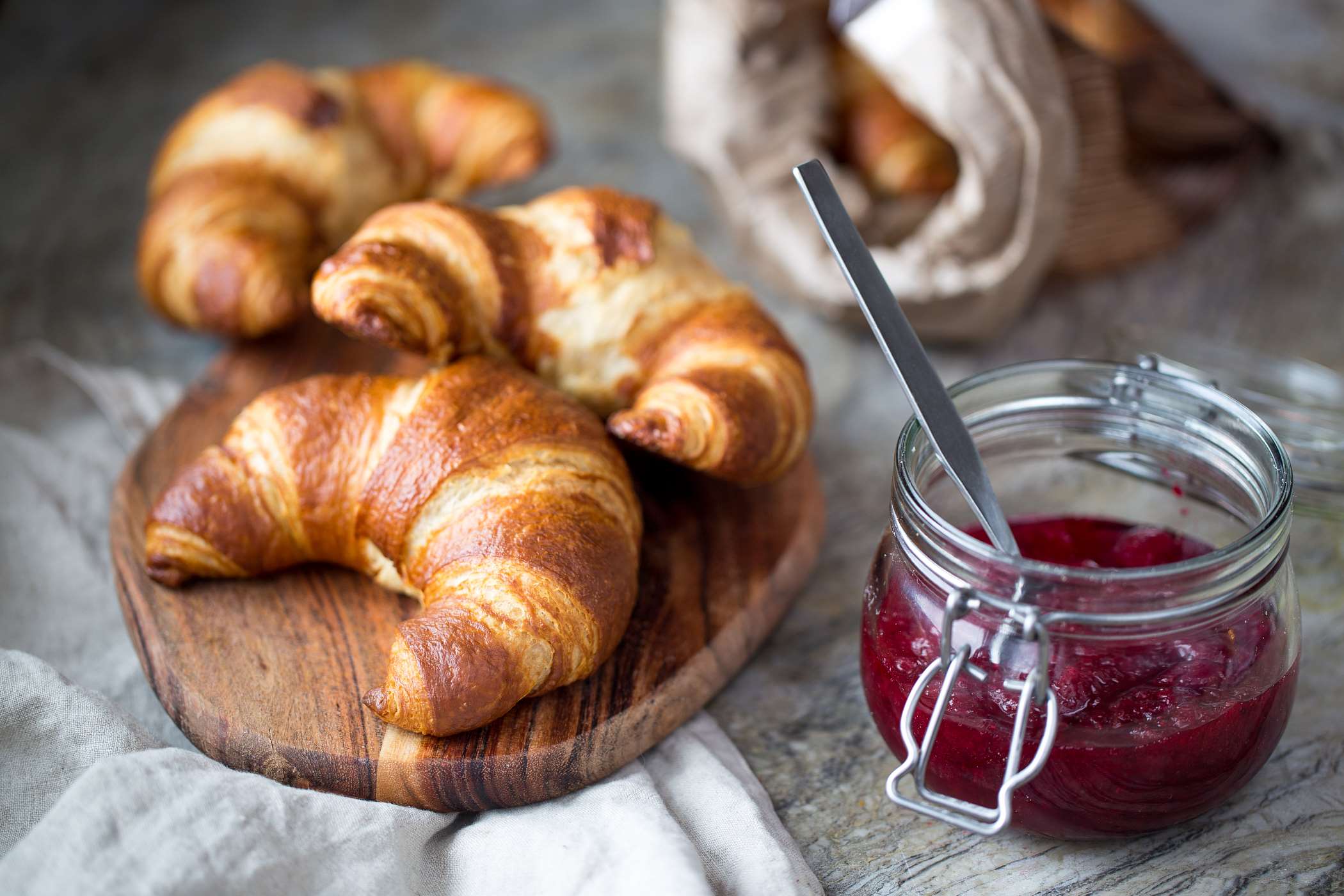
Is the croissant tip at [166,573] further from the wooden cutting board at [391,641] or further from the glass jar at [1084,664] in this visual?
the glass jar at [1084,664]

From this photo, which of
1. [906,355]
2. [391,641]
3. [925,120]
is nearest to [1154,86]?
[925,120]

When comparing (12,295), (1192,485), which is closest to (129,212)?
(12,295)

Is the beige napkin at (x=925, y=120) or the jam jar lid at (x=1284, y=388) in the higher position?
the beige napkin at (x=925, y=120)

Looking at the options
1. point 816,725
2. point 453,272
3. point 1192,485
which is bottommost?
point 816,725

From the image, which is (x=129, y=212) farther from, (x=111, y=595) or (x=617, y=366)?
(x=617, y=366)

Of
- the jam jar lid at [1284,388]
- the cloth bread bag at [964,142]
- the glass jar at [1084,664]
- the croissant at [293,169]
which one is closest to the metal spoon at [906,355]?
the glass jar at [1084,664]

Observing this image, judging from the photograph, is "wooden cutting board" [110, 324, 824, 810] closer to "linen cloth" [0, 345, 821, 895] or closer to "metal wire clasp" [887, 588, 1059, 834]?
"linen cloth" [0, 345, 821, 895]
